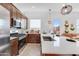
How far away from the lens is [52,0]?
0.98m

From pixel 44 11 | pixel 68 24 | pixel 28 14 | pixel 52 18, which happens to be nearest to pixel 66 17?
pixel 68 24

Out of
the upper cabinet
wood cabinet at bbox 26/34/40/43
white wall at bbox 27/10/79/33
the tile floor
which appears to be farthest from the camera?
wood cabinet at bbox 26/34/40/43

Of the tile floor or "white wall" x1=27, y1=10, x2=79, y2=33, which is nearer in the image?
the tile floor

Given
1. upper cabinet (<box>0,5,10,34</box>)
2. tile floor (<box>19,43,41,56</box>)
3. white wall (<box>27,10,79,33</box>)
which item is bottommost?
tile floor (<box>19,43,41,56</box>)

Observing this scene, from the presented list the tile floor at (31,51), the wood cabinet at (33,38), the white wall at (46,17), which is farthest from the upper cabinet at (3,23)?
the wood cabinet at (33,38)

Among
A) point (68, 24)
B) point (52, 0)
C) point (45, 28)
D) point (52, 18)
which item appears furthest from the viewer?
point (45, 28)

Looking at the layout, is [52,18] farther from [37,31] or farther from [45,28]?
[37,31]

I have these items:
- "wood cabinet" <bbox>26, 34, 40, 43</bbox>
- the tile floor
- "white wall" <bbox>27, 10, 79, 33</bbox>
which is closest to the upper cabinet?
the tile floor

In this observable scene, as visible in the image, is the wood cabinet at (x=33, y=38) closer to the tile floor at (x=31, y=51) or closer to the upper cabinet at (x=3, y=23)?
the tile floor at (x=31, y=51)

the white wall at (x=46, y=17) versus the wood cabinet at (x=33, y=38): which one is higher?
the white wall at (x=46, y=17)

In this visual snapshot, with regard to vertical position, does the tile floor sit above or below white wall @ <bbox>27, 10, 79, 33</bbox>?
below

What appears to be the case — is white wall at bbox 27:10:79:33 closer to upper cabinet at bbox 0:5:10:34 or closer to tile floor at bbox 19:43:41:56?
tile floor at bbox 19:43:41:56

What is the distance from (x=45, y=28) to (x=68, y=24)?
1350 millimetres

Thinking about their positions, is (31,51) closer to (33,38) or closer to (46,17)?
(46,17)
